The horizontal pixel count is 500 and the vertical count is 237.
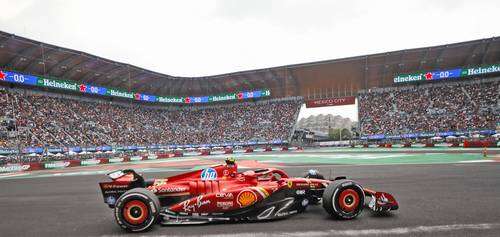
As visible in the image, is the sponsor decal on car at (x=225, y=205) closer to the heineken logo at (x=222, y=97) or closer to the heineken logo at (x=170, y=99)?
the heineken logo at (x=222, y=97)

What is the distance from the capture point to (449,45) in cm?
4366

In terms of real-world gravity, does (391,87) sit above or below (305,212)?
above

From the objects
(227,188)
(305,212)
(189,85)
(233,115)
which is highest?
(189,85)

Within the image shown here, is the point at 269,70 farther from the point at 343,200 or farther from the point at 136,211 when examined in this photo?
the point at 136,211

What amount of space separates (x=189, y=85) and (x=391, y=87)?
3462 cm

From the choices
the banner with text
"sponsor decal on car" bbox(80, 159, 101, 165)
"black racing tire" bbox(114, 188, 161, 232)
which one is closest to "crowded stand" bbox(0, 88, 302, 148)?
the banner with text

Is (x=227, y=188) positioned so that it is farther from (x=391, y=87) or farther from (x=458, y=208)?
(x=391, y=87)

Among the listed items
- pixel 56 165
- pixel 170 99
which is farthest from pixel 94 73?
pixel 56 165

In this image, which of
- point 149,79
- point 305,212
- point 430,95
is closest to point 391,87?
point 430,95

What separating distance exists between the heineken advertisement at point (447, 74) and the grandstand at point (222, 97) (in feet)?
0.44

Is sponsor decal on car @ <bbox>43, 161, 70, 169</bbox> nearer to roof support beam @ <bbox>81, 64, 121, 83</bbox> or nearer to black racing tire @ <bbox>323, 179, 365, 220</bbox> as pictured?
roof support beam @ <bbox>81, 64, 121, 83</bbox>

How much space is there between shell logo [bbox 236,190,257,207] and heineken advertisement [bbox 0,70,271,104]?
4314 centimetres

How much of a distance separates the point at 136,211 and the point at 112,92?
51933mm

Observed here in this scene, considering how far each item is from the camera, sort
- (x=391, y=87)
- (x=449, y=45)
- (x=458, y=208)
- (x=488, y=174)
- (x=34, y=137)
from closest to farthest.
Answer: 1. (x=458, y=208)
2. (x=488, y=174)
3. (x=34, y=137)
4. (x=449, y=45)
5. (x=391, y=87)
